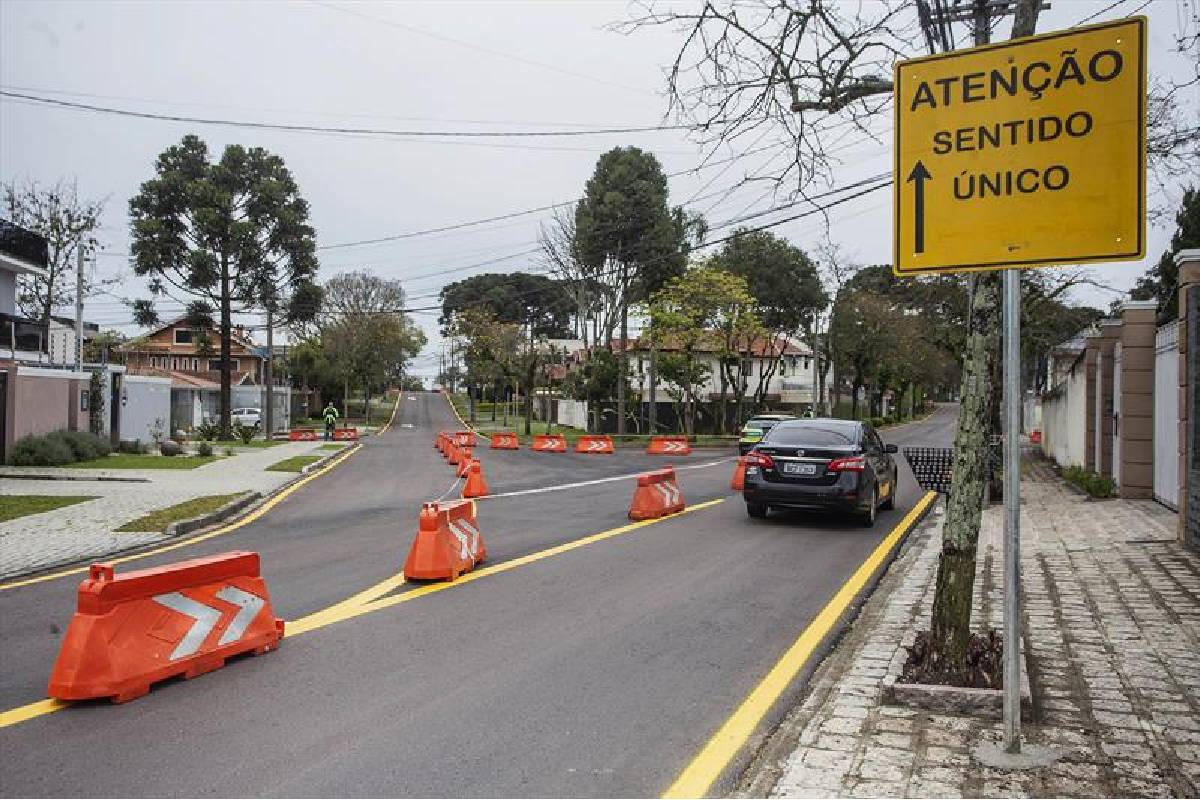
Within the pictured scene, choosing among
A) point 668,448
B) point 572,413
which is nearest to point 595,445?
point 668,448

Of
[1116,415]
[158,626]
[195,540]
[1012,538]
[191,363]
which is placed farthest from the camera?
[191,363]

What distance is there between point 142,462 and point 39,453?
2.60 metres

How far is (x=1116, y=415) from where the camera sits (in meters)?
17.5

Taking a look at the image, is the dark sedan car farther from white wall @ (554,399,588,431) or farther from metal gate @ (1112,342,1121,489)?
white wall @ (554,399,588,431)

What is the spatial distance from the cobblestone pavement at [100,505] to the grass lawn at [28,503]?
28 cm

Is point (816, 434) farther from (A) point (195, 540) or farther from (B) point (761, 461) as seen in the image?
(A) point (195, 540)

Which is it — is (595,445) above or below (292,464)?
above

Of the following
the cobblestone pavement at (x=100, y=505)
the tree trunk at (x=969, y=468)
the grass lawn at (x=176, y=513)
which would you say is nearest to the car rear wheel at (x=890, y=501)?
the tree trunk at (x=969, y=468)

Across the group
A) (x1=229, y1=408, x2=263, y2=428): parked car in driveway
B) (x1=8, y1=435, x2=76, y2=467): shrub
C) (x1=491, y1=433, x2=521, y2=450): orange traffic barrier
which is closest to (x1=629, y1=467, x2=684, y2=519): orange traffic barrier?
(x1=8, y1=435, x2=76, y2=467): shrub

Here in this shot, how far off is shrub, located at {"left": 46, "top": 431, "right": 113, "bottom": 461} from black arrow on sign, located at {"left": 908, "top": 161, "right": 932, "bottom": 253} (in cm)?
2669

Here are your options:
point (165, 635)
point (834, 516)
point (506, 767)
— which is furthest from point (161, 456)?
point (506, 767)

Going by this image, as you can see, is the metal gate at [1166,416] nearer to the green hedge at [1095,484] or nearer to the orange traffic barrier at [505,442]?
the green hedge at [1095,484]

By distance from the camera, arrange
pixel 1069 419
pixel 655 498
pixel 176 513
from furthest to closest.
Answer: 1. pixel 1069 419
2. pixel 655 498
3. pixel 176 513

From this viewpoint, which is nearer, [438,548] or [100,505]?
[438,548]
